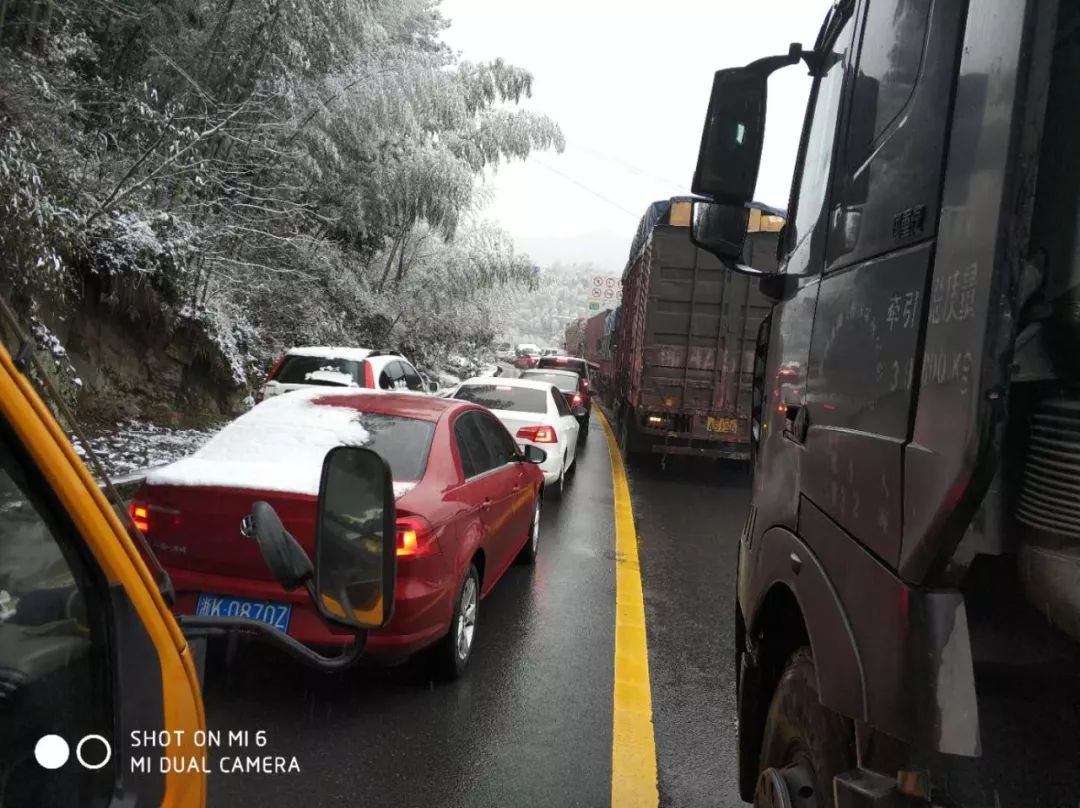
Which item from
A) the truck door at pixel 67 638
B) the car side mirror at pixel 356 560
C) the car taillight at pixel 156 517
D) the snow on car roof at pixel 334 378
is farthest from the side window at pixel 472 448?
the snow on car roof at pixel 334 378

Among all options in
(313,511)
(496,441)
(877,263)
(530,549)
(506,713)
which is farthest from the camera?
(530,549)

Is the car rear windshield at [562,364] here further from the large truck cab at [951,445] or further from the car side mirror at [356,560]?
the car side mirror at [356,560]

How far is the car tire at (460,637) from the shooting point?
12.5 feet

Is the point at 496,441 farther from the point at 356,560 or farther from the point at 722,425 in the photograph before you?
the point at 722,425

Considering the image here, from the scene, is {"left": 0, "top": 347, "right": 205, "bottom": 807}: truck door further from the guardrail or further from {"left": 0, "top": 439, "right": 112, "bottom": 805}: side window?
the guardrail

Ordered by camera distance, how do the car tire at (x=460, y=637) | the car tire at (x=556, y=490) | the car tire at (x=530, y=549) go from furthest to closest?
the car tire at (x=556, y=490), the car tire at (x=530, y=549), the car tire at (x=460, y=637)

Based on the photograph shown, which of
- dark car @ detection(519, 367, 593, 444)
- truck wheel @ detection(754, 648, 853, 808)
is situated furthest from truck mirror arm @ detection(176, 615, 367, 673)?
dark car @ detection(519, 367, 593, 444)

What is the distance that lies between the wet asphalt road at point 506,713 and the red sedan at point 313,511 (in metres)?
0.31

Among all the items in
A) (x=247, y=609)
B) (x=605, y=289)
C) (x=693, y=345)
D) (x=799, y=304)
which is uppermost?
(x=605, y=289)

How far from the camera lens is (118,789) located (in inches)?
46.3

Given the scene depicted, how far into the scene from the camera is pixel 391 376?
9.89 m

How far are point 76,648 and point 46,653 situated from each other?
4 cm

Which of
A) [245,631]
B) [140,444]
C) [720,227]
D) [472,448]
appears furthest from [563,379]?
[245,631]

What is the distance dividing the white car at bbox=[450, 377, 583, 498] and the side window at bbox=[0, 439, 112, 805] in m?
7.33
